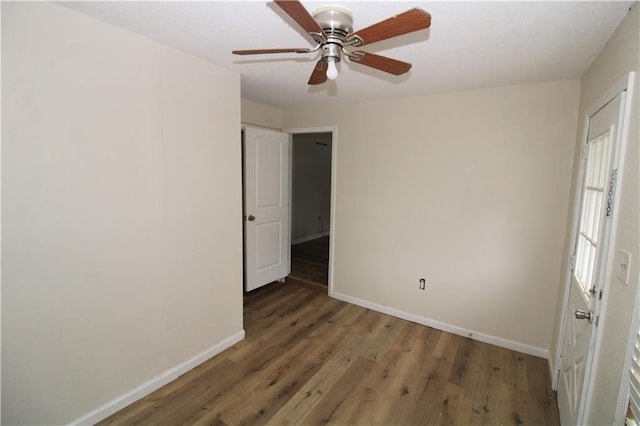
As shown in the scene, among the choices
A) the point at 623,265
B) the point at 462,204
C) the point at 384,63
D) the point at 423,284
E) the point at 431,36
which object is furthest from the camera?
the point at 423,284

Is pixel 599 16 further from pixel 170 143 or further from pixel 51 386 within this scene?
pixel 51 386

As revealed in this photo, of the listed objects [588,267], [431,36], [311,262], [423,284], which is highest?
[431,36]

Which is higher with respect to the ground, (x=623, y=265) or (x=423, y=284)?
(x=623, y=265)

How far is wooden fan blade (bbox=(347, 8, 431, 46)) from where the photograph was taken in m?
1.03

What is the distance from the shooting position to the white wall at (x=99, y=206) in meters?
1.43

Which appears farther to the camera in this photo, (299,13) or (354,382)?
(354,382)

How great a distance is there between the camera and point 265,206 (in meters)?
3.69

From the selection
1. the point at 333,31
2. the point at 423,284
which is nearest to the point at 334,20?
the point at 333,31

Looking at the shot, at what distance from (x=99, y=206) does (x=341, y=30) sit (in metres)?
1.61

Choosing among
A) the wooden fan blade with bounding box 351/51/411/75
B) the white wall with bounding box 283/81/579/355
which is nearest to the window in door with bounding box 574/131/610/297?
the white wall with bounding box 283/81/579/355

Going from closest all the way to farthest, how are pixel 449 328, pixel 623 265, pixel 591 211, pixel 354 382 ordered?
pixel 623 265
pixel 591 211
pixel 354 382
pixel 449 328

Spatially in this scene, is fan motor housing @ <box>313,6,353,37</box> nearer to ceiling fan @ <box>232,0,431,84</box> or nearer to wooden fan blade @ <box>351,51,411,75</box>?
ceiling fan @ <box>232,0,431,84</box>

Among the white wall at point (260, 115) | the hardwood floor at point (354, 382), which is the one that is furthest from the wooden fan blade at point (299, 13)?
the white wall at point (260, 115)

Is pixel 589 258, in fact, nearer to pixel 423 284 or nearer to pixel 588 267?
pixel 588 267
